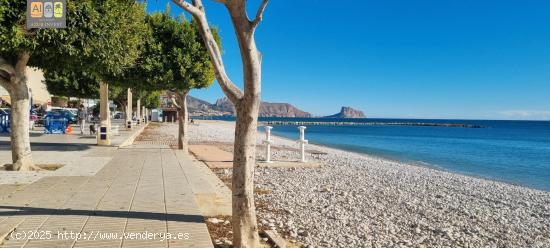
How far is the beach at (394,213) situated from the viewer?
17.8ft

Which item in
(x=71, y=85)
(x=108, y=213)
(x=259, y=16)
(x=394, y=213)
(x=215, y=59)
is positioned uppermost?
(x=71, y=85)

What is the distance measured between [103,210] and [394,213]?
4.89 m

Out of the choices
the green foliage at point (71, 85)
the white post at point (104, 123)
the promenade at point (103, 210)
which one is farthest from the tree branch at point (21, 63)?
the green foliage at point (71, 85)

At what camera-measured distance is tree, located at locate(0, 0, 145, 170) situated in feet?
22.1

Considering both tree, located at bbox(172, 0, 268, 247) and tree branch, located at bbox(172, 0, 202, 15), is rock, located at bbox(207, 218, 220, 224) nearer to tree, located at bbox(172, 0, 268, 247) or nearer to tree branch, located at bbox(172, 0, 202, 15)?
tree, located at bbox(172, 0, 268, 247)

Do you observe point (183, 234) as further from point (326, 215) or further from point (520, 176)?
point (520, 176)

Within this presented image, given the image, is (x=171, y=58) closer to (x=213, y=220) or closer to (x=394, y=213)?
(x=213, y=220)

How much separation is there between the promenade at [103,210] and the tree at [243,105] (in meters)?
0.46

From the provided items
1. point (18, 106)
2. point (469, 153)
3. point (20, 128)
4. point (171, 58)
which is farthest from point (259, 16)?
point (469, 153)

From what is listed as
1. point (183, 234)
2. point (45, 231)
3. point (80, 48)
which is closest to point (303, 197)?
point (183, 234)

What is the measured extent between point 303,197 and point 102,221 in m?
4.10

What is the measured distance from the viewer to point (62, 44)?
23.8 ft

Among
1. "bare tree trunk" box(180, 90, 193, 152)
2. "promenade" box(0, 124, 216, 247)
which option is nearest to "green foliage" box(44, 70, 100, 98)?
"bare tree trunk" box(180, 90, 193, 152)

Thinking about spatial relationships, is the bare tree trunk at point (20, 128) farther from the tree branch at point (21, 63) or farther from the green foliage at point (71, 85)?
the green foliage at point (71, 85)
